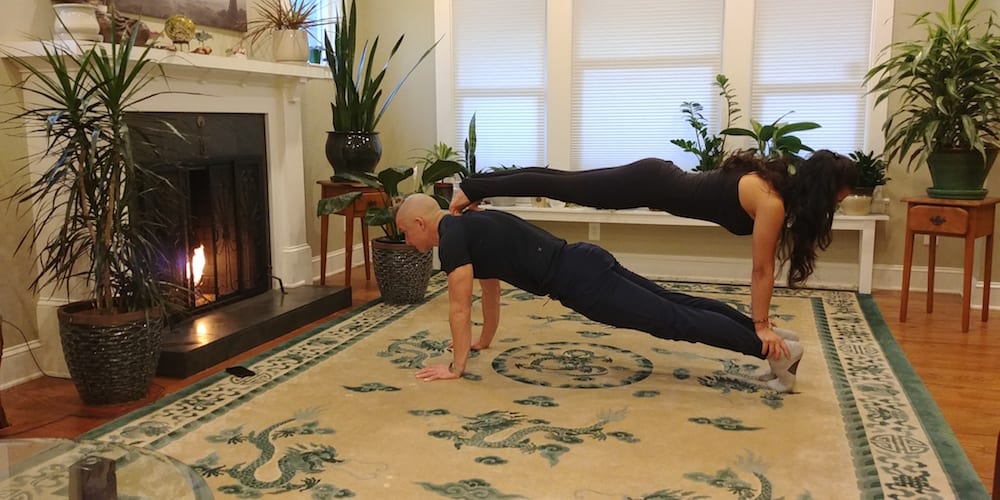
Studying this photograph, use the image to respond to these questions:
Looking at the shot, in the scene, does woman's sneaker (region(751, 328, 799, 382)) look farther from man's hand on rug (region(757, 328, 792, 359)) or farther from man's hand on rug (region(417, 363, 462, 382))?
man's hand on rug (region(417, 363, 462, 382))

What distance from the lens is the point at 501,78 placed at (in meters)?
5.73

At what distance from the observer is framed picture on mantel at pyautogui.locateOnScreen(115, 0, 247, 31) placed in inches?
147

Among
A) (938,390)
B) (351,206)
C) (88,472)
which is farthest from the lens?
(351,206)

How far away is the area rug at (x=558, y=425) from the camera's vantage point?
2.33 meters

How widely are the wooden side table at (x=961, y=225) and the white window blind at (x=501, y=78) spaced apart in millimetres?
2396

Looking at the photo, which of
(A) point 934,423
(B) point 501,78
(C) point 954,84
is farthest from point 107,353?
(C) point 954,84

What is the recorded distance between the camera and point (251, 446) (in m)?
2.60

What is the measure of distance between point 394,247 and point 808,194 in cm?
235

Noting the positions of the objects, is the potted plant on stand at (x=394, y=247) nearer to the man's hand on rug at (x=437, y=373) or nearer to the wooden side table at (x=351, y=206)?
the wooden side table at (x=351, y=206)

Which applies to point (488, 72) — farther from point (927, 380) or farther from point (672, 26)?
point (927, 380)

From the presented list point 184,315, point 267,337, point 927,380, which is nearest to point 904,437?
point 927,380

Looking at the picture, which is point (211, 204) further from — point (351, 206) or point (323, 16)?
point (323, 16)

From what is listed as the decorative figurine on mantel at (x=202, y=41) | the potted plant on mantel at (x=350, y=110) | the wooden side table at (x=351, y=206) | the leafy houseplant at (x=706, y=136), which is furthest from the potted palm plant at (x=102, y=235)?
the leafy houseplant at (x=706, y=136)

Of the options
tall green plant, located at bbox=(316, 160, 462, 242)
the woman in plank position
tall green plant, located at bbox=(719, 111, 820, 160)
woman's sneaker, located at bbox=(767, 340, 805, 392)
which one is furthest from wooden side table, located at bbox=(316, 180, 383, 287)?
woman's sneaker, located at bbox=(767, 340, 805, 392)
